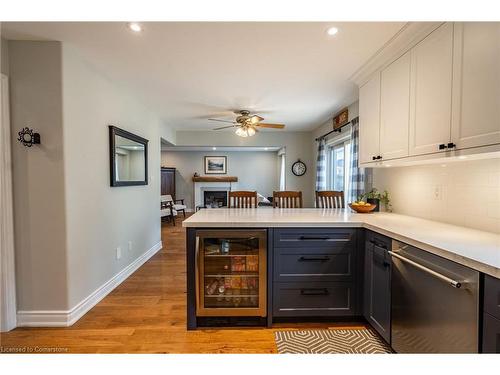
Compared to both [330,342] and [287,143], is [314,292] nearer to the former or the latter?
[330,342]

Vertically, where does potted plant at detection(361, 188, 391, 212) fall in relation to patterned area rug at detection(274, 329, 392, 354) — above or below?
above

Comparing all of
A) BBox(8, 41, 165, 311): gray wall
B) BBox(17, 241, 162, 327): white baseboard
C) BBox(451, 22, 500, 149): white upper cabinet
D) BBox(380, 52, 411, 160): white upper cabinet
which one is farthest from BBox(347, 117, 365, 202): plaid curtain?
BBox(17, 241, 162, 327): white baseboard

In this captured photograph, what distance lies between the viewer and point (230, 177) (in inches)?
351

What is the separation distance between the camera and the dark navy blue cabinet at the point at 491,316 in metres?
0.98

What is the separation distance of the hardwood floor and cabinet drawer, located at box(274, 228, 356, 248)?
72 centimetres

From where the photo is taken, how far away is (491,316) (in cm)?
101

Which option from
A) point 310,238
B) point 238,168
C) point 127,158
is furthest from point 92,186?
point 238,168

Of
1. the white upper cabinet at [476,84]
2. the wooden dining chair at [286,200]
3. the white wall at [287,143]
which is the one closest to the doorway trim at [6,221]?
the wooden dining chair at [286,200]

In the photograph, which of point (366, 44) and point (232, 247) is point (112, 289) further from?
point (366, 44)

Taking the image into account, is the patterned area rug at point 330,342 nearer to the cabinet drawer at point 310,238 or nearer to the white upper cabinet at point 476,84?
the cabinet drawer at point 310,238

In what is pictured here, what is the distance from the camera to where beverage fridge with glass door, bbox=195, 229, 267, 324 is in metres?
1.96

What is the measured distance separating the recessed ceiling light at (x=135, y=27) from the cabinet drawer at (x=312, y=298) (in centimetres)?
227

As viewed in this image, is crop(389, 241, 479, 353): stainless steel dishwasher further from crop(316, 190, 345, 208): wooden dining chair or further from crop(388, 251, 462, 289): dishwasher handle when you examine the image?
crop(316, 190, 345, 208): wooden dining chair

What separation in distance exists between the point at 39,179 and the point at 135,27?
1442mm
